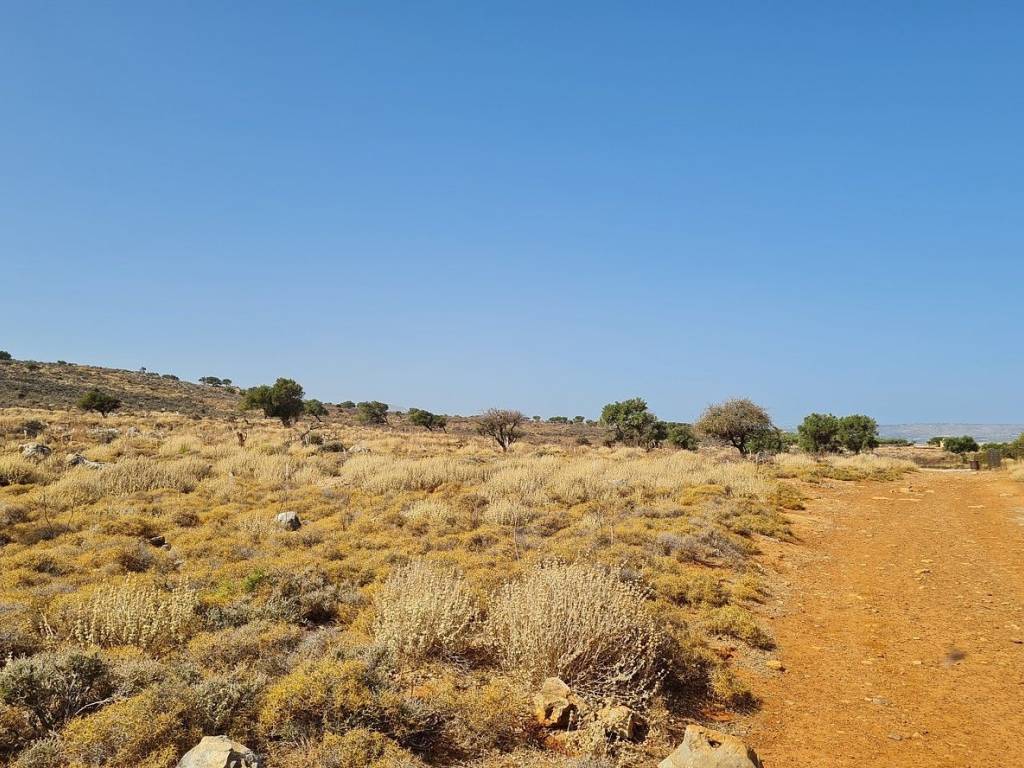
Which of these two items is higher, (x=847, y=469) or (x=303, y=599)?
(x=847, y=469)

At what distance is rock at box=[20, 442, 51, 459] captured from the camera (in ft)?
53.2

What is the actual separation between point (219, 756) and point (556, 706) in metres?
2.71

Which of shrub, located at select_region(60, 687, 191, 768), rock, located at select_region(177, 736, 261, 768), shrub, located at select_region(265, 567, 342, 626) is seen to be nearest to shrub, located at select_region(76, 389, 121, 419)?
shrub, located at select_region(265, 567, 342, 626)

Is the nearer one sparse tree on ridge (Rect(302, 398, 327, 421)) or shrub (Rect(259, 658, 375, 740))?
shrub (Rect(259, 658, 375, 740))

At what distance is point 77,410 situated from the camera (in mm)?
42594

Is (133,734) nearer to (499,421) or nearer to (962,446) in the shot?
(499,421)

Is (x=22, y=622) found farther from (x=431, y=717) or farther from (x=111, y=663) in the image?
(x=431, y=717)

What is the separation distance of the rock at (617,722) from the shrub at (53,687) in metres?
4.04

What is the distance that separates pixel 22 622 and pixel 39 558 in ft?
11.3

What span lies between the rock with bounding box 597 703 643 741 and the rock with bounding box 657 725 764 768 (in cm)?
53

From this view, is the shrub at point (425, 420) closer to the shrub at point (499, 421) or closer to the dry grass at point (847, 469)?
the shrub at point (499, 421)

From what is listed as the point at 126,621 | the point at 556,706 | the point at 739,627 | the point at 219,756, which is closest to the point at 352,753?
the point at 219,756

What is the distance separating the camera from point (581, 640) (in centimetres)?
561

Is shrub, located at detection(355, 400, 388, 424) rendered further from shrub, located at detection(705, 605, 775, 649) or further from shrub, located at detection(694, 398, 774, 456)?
shrub, located at detection(705, 605, 775, 649)
